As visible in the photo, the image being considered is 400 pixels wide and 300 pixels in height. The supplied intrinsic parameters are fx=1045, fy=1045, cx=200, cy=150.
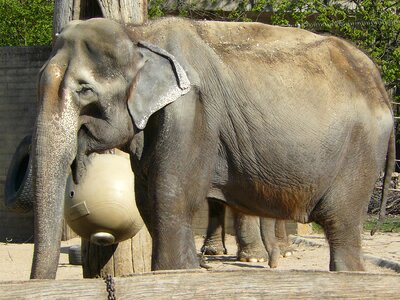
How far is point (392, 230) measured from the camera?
14.0m

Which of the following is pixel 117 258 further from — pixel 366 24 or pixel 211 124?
pixel 366 24

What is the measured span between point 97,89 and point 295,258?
6.33 m

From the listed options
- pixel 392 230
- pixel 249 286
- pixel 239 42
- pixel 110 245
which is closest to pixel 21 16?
pixel 392 230

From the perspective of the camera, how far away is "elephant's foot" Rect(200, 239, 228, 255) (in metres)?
11.7

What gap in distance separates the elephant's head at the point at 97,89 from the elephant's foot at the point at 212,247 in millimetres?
6010

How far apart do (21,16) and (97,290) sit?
14665 mm

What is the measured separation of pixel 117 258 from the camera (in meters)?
7.95

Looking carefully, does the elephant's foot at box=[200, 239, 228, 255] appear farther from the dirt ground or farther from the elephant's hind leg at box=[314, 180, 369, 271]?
the elephant's hind leg at box=[314, 180, 369, 271]

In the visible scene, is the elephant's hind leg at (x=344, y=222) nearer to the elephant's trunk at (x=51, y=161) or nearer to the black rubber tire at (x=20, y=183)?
the elephant's trunk at (x=51, y=161)

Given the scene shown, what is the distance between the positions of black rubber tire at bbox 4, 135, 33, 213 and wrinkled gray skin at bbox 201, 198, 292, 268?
2.86 metres

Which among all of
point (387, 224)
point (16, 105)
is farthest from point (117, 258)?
point (387, 224)

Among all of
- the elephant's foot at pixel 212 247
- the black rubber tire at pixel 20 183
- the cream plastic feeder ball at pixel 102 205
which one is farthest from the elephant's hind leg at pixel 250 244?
the cream plastic feeder ball at pixel 102 205

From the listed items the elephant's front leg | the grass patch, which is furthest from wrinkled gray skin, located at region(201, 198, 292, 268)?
the elephant's front leg

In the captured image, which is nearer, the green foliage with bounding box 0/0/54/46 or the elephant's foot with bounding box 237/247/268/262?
the elephant's foot with bounding box 237/247/268/262
